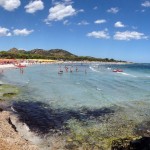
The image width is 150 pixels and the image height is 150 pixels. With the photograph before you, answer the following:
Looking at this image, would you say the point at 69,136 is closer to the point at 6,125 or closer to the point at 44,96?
the point at 6,125

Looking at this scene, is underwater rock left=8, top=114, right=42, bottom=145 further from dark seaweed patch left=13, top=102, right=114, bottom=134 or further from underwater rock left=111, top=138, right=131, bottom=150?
underwater rock left=111, top=138, right=131, bottom=150

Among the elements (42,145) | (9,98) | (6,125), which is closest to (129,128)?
(42,145)

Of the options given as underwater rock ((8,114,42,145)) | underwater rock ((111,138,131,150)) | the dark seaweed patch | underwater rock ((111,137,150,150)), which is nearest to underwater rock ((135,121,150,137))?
the dark seaweed patch

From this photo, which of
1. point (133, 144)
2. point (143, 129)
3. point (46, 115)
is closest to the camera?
point (133, 144)

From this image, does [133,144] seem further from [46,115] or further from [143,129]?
[46,115]

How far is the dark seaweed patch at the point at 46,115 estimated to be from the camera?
26.5 meters

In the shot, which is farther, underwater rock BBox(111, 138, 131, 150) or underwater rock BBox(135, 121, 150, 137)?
underwater rock BBox(135, 121, 150, 137)

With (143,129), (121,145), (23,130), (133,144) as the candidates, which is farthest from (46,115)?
(133,144)

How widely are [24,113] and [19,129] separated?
6589mm

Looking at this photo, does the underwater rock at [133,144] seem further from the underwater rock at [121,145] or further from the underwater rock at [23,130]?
the underwater rock at [23,130]

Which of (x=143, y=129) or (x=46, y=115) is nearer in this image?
(x=143, y=129)

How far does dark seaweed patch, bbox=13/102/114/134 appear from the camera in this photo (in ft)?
86.9

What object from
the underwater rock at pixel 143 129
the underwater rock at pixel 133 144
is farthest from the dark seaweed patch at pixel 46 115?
the underwater rock at pixel 133 144

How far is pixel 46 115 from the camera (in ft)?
102
